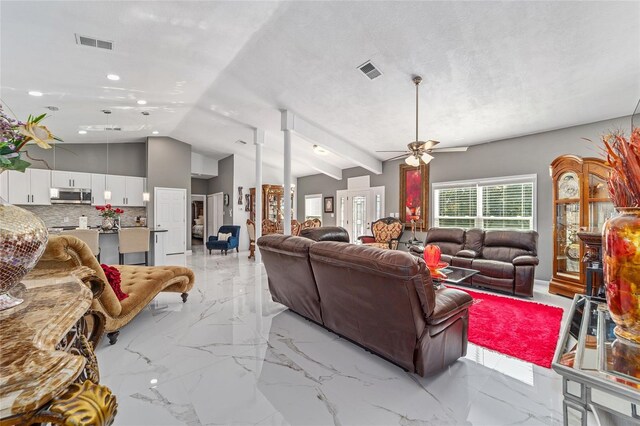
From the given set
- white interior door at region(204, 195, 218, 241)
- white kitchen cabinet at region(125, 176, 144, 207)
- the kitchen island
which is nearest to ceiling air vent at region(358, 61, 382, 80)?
the kitchen island


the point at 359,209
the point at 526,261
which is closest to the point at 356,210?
the point at 359,209

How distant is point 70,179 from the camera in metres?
6.50

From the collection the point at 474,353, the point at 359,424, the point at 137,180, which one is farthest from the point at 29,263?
the point at 137,180

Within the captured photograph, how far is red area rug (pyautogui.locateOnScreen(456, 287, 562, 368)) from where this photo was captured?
2.46m

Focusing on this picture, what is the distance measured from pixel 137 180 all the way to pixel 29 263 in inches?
305

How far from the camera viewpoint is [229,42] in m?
3.54

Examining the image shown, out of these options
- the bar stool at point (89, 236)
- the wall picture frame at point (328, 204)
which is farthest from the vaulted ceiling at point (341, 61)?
the wall picture frame at point (328, 204)

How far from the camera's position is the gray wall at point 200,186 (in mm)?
10742

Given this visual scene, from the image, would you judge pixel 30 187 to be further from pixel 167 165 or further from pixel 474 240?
pixel 474 240

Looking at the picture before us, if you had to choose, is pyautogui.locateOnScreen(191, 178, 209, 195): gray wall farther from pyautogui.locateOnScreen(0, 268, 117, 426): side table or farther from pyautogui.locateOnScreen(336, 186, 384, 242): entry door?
pyautogui.locateOnScreen(0, 268, 117, 426): side table

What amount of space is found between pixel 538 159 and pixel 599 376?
543 centimetres

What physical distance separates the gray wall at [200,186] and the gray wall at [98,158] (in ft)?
9.67

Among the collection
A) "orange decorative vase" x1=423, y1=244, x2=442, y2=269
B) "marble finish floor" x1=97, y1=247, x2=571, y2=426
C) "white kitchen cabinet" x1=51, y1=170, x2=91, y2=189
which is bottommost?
"marble finish floor" x1=97, y1=247, x2=571, y2=426

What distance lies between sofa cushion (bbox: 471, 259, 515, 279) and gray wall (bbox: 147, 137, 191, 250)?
7493mm
